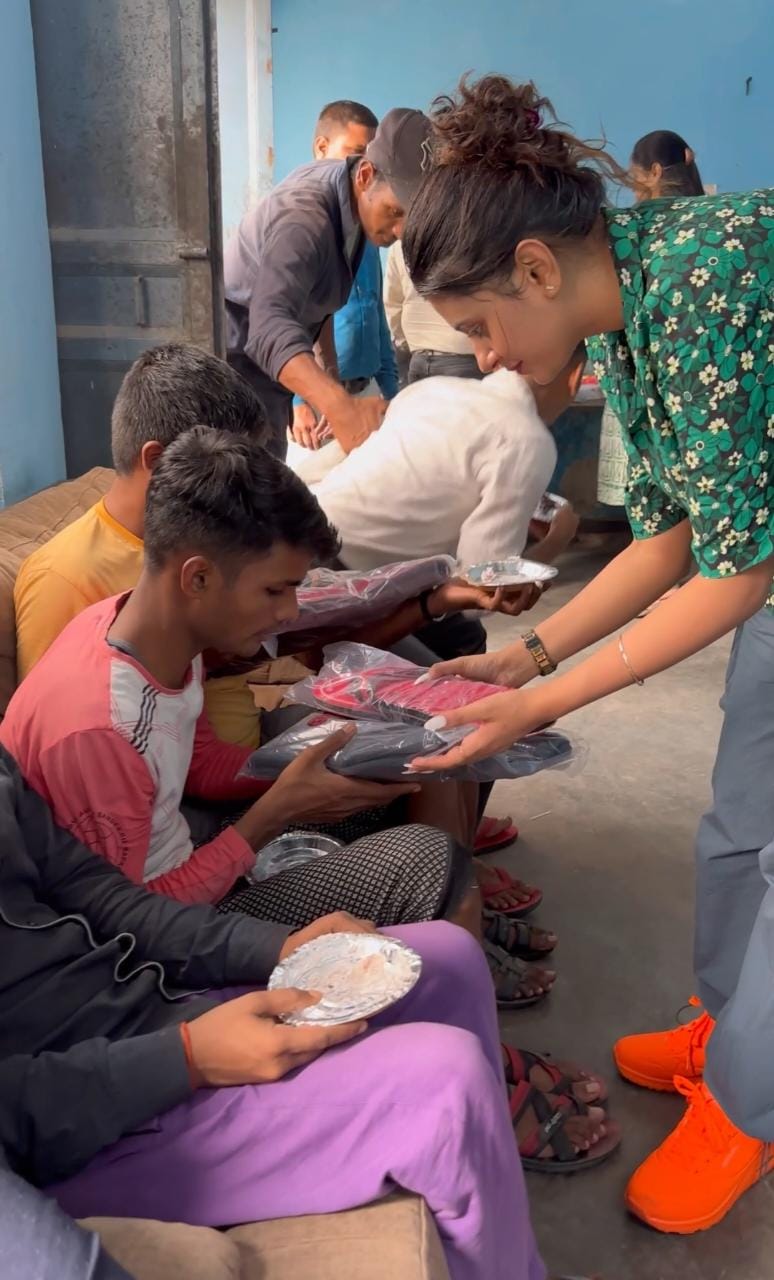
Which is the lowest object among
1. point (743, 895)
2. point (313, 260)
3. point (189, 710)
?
point (743, 895)

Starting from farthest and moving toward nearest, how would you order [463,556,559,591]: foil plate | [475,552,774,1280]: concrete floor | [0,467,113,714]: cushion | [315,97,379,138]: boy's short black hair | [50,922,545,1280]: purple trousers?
[315,97,379,138]: boy's short black hair < [463,556,559,591]: foil plate < [0,467,113,714]: cushion < [475,552,774,1280]: concrete floor < [50,922,545,1280]: purple trousers

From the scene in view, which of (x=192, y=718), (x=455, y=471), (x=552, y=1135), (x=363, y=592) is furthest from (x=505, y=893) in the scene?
(x=192, y=718)

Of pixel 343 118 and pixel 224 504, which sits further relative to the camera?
pixel 343 118

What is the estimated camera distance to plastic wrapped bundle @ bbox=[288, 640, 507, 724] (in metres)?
1.69

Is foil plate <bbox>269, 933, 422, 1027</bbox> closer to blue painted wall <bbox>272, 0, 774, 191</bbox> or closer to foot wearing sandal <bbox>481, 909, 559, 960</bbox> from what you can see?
foot wearing sandal <bbox>481, 909, 559, 960</bbox>

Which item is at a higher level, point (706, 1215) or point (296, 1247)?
point (296, 1247)

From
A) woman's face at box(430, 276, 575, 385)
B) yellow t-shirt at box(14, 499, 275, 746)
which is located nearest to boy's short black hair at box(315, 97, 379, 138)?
yellow t-shirt at box(14, 499, 275, 746)

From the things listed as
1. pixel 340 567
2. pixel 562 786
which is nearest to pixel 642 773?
pixel 562 786

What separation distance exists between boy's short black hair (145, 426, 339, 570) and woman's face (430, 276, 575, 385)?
1.17ft

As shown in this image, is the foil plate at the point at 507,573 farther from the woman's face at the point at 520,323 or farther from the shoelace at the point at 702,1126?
the shoelace at the point at 702,1126

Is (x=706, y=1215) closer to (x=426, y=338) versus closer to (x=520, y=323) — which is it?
(x=520, y=323)

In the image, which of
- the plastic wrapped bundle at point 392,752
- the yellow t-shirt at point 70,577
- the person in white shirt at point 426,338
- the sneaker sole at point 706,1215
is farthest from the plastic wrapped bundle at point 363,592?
the person in white shirt at point 426,338

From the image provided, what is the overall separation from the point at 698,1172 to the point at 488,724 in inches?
31.1

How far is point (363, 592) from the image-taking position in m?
2.01
